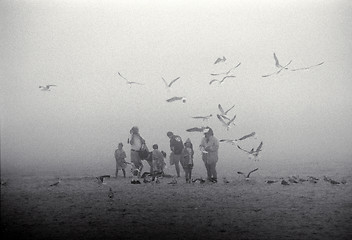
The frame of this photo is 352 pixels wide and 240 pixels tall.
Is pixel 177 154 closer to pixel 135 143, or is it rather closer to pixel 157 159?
pixel 157 159

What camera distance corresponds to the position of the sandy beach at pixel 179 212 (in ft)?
17.4

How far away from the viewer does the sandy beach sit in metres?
5.30

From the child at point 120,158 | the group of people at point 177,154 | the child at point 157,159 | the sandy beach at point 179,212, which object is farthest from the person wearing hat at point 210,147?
the child at point 120,158

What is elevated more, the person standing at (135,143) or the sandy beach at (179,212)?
the person standing at (135,143)

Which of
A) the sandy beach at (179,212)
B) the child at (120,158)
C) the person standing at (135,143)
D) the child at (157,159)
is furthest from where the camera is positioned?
Answer: the child at (120,158)

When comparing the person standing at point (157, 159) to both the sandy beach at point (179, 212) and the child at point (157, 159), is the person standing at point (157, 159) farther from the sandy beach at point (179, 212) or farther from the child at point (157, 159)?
the sandy beach at point (179, 212)

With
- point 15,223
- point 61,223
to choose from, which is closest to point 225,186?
point 61,223

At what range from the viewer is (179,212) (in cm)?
611

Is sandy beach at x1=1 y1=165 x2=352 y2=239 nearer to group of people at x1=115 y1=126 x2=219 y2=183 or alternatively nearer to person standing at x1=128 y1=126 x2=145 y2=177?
group of people at x1=115 y1=126 x2=219 y2=183

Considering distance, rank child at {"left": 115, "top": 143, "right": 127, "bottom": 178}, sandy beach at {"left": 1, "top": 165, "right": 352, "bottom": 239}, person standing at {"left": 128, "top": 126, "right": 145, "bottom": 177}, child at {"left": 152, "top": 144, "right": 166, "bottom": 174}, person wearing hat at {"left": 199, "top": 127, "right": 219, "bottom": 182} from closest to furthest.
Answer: sandy beach at {"left": 1, "top": 165, "right": 352, "bottom": 239} → person wearing hat at {"left": 199, "top": 127, "right": 219, "bottom": 182} → person standing at {"left": 128, "top": 126, "right": 145, "bottom": 177} → child at {"left": 152, "top": 144, "right": 166, "bottom": 174} → child at {"left": 115, "top": 143, "right": 127, "bottom": 178}

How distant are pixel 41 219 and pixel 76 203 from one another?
98 cm

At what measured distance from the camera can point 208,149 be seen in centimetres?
885

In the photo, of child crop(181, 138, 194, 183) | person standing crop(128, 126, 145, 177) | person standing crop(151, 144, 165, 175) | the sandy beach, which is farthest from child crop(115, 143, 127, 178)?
the sandy beach

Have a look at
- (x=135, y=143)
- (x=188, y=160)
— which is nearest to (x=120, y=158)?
(x=135, y=143)
